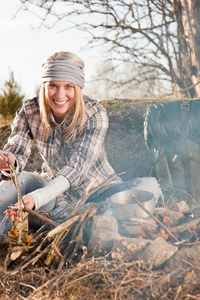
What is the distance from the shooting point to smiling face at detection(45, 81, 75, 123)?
231 cm

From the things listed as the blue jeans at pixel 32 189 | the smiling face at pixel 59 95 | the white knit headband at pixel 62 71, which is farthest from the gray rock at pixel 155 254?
the white knit headband at pixel 62 71

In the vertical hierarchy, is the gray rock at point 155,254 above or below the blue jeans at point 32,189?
below

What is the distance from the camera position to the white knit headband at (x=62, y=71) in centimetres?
229

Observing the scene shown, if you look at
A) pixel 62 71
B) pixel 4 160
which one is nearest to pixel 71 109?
pixel 62 71

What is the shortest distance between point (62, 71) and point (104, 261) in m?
1.43

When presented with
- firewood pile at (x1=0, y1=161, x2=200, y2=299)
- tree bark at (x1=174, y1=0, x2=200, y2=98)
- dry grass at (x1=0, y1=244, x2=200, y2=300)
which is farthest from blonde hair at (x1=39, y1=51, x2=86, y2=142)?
tree bark at (x1=174, y1=0, x2=200, y2=98)

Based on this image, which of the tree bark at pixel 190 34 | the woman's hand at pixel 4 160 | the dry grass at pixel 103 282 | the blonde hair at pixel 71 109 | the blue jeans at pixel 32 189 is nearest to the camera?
the dry grass at pixel 103 282

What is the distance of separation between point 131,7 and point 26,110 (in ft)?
13.3

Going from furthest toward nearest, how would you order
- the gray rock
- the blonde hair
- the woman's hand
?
the blonde hair
the woman's hand
the gray rock

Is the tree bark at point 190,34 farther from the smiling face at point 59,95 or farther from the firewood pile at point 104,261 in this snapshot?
the firewood pile at point 104,261

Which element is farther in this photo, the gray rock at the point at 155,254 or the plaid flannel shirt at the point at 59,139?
the plaid flannel shirt at the point at 59,139

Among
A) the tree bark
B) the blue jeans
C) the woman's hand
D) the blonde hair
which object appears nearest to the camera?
the woman's hand

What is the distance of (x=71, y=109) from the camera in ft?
8.02

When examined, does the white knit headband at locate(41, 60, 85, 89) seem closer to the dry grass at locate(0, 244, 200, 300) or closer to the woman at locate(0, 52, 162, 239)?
the woman at locate(0, 52, 162, 239)
